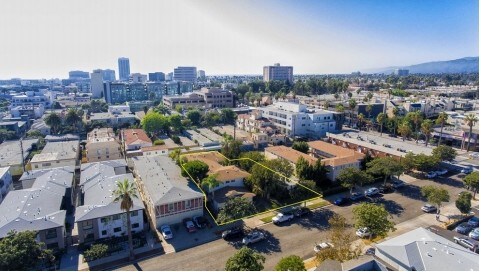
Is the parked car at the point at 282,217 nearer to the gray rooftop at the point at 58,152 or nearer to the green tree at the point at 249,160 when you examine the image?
the green tree at the point at 249,160

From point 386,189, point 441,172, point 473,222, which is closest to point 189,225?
point 386,189

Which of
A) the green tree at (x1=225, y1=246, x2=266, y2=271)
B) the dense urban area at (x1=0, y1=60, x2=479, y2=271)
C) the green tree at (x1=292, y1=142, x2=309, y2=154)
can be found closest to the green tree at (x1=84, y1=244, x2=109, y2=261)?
the dense urban area at (x1=0, y1=60, x2=479, y2=271)

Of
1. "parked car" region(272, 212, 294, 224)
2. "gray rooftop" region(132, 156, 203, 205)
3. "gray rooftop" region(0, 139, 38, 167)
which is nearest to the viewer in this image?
"gray rooftop" region(132, 156, 203, 205)

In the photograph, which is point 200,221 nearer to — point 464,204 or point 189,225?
point 189,225

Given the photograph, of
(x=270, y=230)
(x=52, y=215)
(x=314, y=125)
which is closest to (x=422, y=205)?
(x=270, y=230)

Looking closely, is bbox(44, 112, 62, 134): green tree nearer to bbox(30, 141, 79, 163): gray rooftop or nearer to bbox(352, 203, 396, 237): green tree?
bbox(30, 141, 79, 163): gray rooftop

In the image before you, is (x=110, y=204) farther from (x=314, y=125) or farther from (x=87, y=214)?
(x=314, y=125)

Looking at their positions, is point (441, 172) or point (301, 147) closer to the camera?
point (441, 172)
